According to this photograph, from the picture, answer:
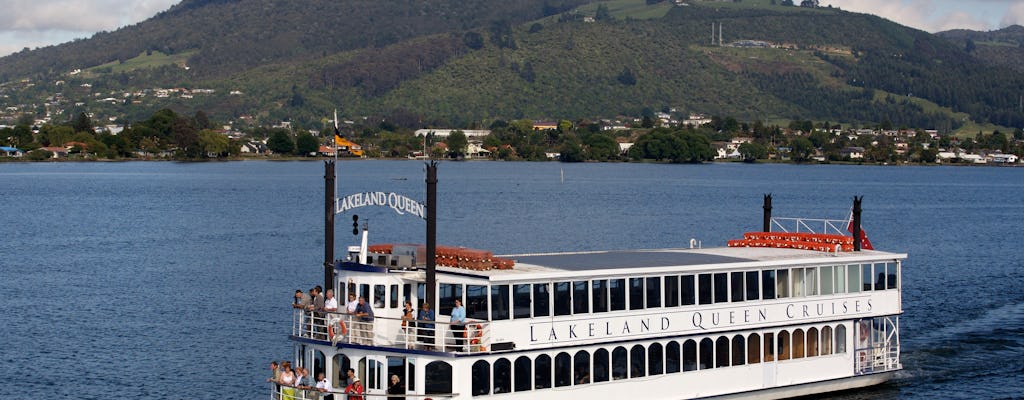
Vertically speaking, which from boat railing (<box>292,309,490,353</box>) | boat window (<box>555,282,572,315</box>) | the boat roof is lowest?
boat railing (<box>292,309,490,353</box>)

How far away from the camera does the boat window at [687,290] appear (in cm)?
3212

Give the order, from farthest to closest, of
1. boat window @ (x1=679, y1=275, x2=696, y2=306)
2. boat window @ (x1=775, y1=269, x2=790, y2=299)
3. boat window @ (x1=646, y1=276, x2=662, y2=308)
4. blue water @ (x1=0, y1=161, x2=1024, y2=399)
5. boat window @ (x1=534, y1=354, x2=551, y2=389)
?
blue water @ (x1=0, y1=161, x2=1024, y2=399), boat window @ (x1=775, y1=269, x2=790, y2=299), boat window @ (x1=679, y1=275, x2=696, y2=306), boat window @ (x1=646, y1=276, x2=662, y2=308), boat window @ (x1=534, y1=354, x2=551, y2=389)

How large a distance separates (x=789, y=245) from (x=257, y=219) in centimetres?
6564

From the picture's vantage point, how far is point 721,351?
33.3 m

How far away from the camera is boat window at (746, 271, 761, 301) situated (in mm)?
33438

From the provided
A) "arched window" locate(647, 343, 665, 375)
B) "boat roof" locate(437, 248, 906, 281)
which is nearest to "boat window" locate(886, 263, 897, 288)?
"boat roof" locate(437, 248, 906, 281)

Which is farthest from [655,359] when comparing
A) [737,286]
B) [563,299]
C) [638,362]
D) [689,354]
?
[563,299]

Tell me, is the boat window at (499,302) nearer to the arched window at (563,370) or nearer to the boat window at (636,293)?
the arched window at (563,370)

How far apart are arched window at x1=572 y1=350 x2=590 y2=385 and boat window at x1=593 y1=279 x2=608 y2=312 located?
1.04 metres

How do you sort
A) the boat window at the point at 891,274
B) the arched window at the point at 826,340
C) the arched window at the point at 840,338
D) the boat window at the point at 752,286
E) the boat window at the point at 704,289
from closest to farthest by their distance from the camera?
the boat window at the point at 704,289 → the boat window at the point at 752,286 → the arched window at the point at 826,340 → the arched window at the point at 840,338 → the boat window at the point at 891,274

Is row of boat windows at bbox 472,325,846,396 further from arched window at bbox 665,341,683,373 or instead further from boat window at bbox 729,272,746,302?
boat window at bbox 729,272,746,302

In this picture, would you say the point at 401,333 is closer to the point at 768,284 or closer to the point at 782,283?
the point at 768,284

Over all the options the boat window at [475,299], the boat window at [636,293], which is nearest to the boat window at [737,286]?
the boat window at [636,293]

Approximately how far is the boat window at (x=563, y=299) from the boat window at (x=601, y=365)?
1419 mm
